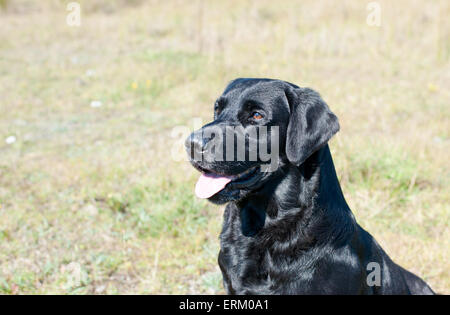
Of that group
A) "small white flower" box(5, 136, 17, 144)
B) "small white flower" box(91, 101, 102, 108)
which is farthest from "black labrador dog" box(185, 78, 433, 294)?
"small white flower" box(91, 101, 102, 108)

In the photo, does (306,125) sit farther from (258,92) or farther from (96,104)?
(96,104)

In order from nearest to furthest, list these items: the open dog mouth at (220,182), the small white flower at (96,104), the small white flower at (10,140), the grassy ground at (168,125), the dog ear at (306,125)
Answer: the dog ear at (306,125)
the open dog mouth at (220,182)
the grassy ground at (168,125)
the small white flower at (10,140)
the small white flower at (96,104)

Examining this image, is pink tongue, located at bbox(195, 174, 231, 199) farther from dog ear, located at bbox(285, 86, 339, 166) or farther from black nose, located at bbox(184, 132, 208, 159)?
dog ear, located at bbox(285, 86, 339, 166)

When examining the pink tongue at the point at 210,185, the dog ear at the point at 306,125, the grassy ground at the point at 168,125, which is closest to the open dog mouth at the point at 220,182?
the pink tongue at the point at 210,185

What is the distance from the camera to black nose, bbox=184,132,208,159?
225 centimetres

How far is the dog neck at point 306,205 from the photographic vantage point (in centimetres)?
229

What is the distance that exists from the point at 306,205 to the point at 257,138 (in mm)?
427

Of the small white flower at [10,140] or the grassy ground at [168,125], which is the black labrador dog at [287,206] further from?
the small white flower at [10,140]

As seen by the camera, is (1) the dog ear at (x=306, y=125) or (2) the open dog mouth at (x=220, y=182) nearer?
(1) the dog ear at (x=306, y=125)

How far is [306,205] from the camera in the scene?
7.56 ft

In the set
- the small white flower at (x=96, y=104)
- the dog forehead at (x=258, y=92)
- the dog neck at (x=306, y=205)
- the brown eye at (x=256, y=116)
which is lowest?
the small white flower at (x=96, y=104)

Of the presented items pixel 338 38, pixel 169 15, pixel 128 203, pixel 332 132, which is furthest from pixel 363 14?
pixel 332 132

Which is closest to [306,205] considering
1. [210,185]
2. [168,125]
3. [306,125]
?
[306,125]

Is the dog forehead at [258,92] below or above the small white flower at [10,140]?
above
